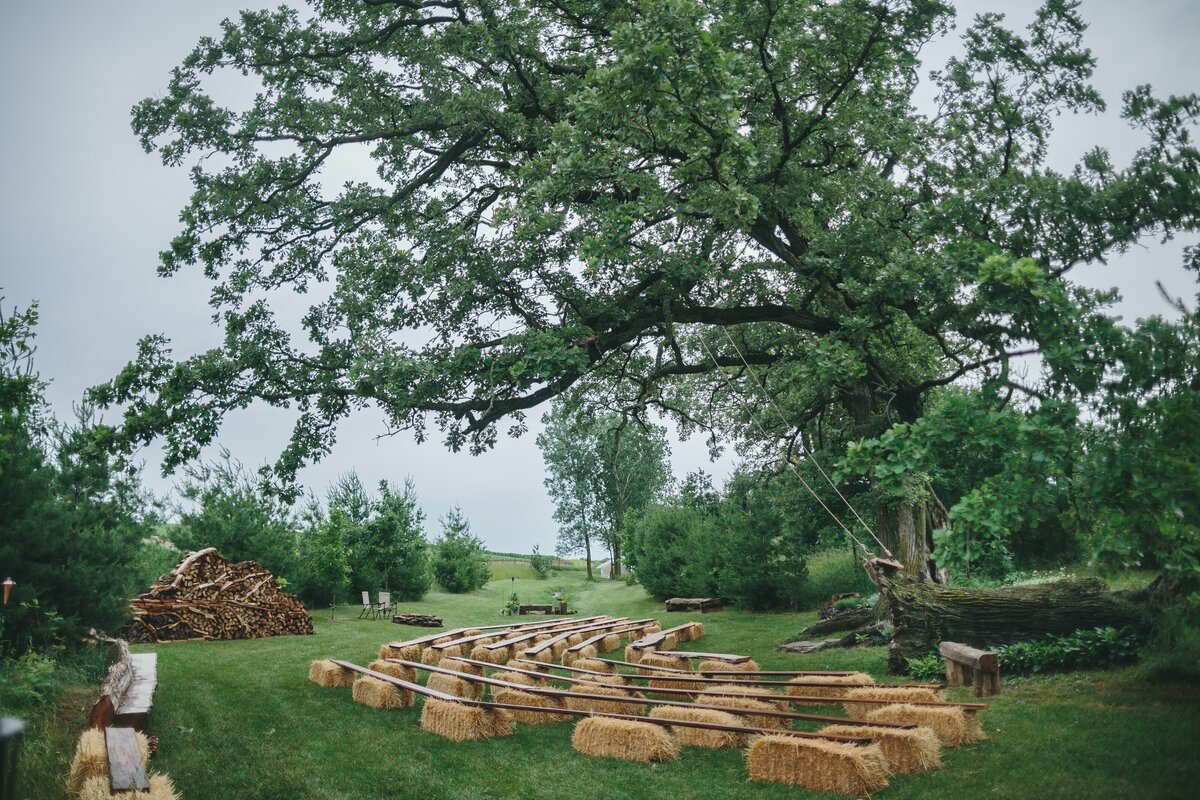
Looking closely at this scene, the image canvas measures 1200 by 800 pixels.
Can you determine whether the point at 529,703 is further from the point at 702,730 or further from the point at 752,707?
the point at 752,707

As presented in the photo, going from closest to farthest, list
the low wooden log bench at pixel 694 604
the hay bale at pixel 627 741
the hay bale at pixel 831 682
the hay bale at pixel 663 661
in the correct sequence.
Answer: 1. the hay bale at pixel 627 741
2. the hay bale at pixel 831 682
3. the hay bale at pixel 663 661
4. the low wooden log bench at pixel 694 604

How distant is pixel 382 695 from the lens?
9.96m

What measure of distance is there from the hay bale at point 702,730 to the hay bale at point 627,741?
20cm

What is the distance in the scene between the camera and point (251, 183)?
14578 mm

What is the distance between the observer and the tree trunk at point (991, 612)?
9.61 meters

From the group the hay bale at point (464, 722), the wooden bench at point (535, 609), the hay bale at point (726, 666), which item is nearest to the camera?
the hay bale at point (464, 722)

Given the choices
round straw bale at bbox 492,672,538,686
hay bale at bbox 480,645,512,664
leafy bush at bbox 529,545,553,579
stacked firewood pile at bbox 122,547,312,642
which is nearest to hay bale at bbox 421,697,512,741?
round straw bale at bbox 492,672,538,686

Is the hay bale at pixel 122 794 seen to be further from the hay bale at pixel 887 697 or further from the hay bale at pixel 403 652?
the hay bale at pixel 403 652

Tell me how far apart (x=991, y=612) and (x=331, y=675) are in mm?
8864

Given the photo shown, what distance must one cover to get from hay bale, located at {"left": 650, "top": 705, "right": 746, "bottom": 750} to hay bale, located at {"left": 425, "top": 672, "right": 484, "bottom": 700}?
2.74m

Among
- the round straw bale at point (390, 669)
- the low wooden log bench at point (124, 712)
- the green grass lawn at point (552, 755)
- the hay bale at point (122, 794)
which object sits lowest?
the green grass lawn at point (552, 755)

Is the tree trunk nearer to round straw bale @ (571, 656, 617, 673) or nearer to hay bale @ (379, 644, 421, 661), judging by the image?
round straw bale @ (571, 656, 617, 673)

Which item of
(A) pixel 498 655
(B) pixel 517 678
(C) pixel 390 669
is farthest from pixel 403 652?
(B) pixel 517 678

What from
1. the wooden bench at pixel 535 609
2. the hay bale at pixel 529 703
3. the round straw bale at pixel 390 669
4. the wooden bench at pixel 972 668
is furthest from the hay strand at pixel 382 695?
the wooden bench at pixel 535 609
